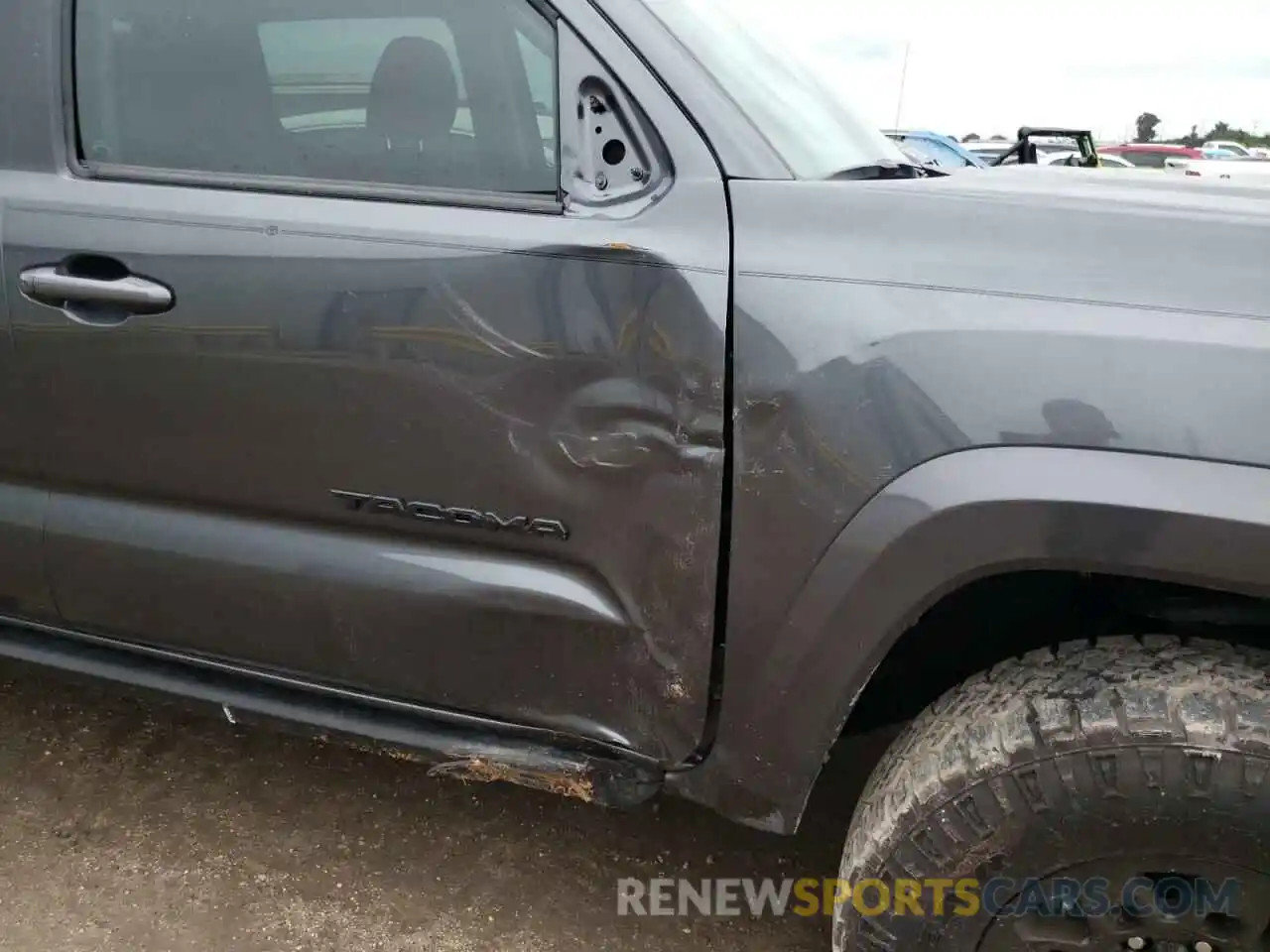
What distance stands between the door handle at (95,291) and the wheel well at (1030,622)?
1379mm

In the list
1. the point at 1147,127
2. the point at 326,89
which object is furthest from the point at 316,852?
the point at 1147,127

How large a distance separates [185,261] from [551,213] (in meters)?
0.65

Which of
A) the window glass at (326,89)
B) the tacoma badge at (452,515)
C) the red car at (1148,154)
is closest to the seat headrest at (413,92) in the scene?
the window glass at (326,89)

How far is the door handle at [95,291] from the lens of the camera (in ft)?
5.66

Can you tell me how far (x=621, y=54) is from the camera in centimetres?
154

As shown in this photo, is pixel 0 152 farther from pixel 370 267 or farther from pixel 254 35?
pixel 370 267

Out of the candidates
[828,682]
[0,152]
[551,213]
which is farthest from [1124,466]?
[0,152]

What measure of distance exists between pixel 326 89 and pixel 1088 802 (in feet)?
5.50

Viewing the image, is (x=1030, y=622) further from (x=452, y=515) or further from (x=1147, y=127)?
(x=1147, y=127)

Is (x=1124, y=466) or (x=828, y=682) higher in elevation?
(x=1124, y=466)

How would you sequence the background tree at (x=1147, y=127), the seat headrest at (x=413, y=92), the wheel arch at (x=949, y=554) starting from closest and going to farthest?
1. the wheel arch at (x=949, y=554)
2. the seat headrest at (x=413, y=92)
3. the background tree at (x=1147, y=127)

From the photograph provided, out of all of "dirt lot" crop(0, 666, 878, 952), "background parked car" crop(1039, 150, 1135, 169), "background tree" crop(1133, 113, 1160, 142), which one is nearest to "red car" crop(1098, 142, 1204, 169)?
"background parked car" crop(1039, 150, 1135, 169)

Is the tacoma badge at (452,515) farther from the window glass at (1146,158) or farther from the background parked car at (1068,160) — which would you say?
the window glass at (1146,158)

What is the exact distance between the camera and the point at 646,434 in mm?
1497
